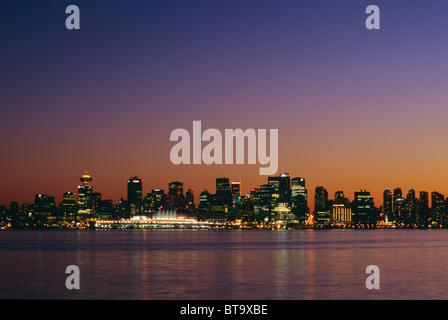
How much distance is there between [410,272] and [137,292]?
35.1 meters

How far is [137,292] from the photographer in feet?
163
